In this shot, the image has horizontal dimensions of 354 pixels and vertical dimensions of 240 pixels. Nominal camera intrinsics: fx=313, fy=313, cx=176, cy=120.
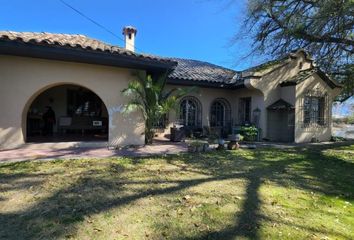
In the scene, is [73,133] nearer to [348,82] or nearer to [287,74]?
[287,74]

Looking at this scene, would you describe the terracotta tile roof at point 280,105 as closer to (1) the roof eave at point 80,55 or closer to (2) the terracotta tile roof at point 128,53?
(2) the terracotta tile roof at point 128,53

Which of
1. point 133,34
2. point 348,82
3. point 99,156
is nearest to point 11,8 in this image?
point 133,34

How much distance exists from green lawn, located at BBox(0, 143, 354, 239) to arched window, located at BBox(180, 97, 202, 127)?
29.0 ft

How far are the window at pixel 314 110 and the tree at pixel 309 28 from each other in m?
1.88

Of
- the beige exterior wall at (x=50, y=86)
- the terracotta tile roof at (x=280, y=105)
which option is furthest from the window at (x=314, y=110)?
the beige exterior wall at (x=50, y=86)

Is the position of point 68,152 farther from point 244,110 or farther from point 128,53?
point 244,110

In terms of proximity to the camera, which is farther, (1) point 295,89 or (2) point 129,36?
(2) point 129,36

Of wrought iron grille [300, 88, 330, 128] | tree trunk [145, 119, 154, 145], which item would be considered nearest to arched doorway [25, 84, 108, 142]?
tree trunk [145, 119, 154, 145]

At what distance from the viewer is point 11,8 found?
50.2 feet

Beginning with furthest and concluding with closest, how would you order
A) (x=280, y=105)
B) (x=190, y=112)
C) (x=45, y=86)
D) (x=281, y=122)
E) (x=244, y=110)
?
(x=244, y=110), (x=190, y=112), (x=281, y=122), (x=280, y=105), (x=45, y=86)

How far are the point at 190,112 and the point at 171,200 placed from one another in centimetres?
1266

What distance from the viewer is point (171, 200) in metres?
5.64

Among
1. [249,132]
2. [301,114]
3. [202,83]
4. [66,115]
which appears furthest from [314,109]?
[66,115]

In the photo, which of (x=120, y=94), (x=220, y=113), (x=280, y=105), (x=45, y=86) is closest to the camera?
(x=45, y=86)
